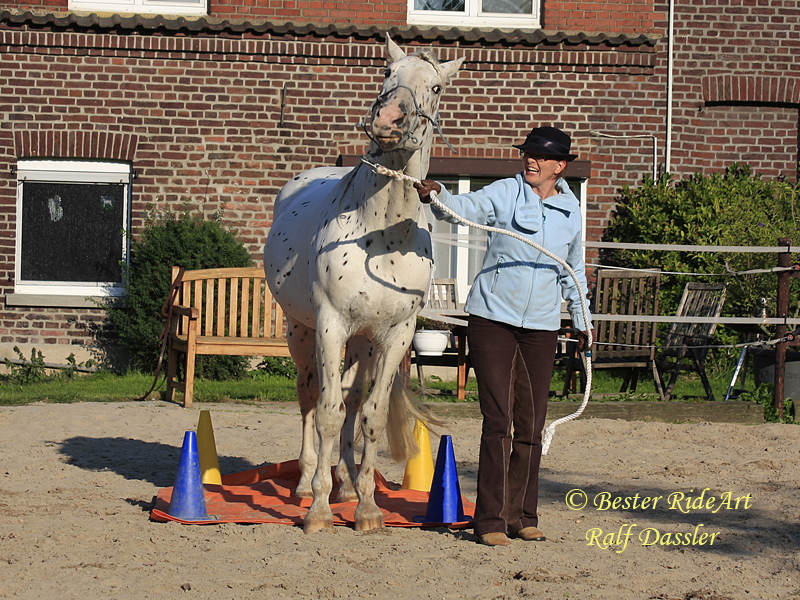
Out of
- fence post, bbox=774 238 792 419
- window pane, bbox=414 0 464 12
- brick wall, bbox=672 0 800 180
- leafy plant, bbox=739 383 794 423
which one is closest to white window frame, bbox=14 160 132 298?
window pane, bbox=414 0 464 12

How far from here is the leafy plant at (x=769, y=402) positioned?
25.4ft

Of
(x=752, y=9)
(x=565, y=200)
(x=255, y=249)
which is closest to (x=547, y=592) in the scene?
(x=565, y=200)

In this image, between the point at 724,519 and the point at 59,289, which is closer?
the point at 724,519

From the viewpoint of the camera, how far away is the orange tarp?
4.44 m

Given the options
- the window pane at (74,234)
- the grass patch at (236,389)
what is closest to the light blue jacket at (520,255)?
the grass patch at (236,389)

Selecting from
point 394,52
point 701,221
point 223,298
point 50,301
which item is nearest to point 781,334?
point 701,221

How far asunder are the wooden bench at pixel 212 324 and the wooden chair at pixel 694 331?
145 inches

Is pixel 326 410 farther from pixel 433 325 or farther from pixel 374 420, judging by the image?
pixel 433 325

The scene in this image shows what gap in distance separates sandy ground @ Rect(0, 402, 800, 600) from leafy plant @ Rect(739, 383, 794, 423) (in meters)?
1.03

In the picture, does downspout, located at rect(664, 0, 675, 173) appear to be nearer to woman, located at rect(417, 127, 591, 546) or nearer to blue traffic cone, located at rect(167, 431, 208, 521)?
woman, located at rect(417, 127, 591, 546)

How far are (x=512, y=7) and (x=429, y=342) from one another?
479cm

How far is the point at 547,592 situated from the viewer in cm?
339

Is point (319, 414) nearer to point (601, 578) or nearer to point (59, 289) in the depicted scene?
point (601, 578)

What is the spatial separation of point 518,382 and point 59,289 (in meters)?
8.07
